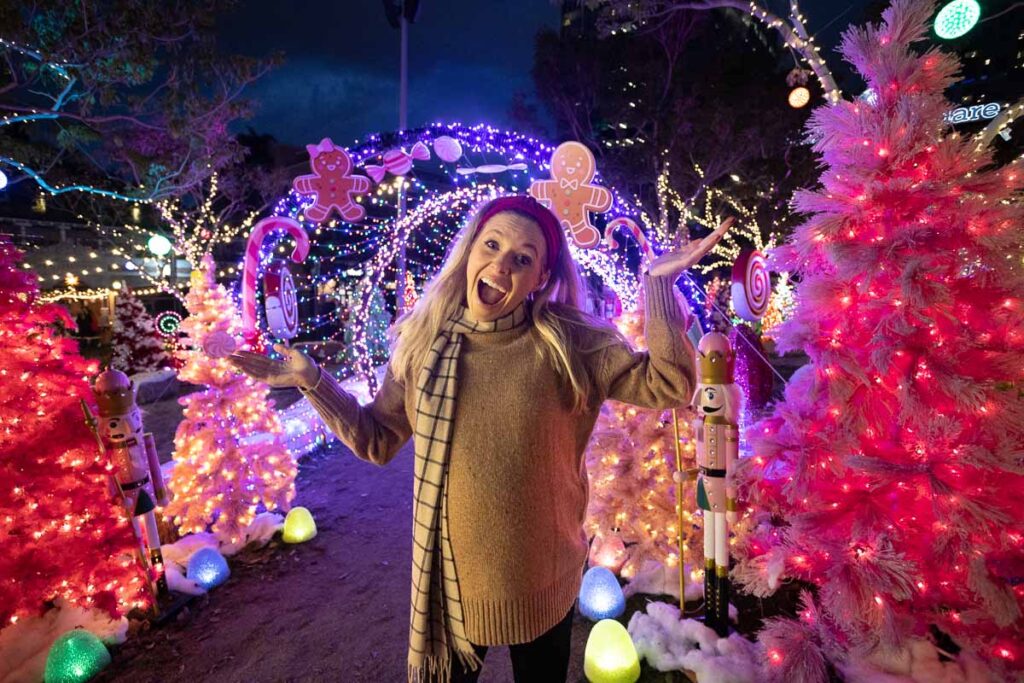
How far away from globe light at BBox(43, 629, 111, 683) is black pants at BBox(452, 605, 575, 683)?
284cm

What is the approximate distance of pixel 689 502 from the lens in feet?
12.3

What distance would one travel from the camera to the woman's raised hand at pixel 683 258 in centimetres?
149

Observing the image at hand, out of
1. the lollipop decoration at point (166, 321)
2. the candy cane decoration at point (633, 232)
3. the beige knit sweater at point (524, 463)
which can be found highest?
the candy cane decoration at point (633, 232)

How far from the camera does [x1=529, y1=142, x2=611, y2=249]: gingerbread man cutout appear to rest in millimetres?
4992

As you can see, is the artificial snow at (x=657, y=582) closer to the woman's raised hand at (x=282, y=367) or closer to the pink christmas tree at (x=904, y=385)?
the pink christmas tree at (x=904, y=385)

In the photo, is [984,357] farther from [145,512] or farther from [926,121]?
[145,512]

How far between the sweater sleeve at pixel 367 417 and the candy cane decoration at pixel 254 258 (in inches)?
60.8

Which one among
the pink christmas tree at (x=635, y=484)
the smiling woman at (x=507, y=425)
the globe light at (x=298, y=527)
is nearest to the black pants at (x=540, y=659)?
the smiling woman at (x=507, y=425)

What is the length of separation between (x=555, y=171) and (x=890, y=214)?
3191 mm

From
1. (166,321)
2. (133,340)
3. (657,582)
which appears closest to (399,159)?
(657,582)

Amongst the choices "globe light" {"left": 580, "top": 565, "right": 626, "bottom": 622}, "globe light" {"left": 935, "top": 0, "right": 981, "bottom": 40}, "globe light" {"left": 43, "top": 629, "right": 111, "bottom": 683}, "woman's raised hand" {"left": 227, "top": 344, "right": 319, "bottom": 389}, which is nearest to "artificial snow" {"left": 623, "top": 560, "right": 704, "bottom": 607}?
"globe light" {"left": 580, "top": 565, "right": 626, "bottom": 622}

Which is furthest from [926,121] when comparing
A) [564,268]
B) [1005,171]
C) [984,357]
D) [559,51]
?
[559,51]

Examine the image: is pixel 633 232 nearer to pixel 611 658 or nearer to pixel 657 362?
pixel 611 658

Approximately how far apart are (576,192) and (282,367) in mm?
3931
